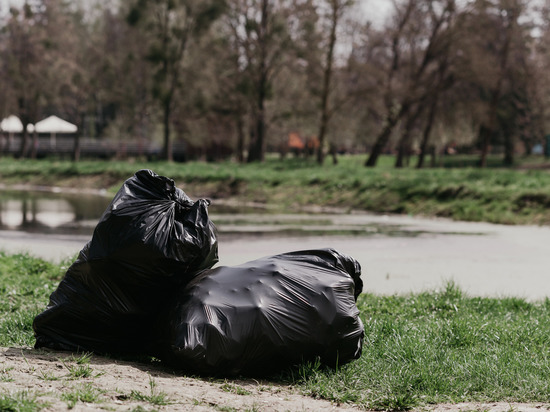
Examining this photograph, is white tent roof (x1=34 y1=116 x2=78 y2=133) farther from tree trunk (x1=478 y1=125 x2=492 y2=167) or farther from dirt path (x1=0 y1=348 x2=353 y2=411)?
dirt path (x1=0 y1=348 x2=353 y2=411)

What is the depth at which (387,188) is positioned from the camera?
62.6 feet

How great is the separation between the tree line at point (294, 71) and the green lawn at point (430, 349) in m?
24.0

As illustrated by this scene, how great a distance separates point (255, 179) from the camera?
23.0 metres

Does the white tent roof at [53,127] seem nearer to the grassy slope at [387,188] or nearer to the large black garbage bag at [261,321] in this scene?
the grassy slope at [387,188]

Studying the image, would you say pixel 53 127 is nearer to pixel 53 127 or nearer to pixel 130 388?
pixel 53 127

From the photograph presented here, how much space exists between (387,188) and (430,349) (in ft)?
47.5

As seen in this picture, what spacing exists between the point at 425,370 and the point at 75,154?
44.1m

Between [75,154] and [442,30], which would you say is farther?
[75,154]

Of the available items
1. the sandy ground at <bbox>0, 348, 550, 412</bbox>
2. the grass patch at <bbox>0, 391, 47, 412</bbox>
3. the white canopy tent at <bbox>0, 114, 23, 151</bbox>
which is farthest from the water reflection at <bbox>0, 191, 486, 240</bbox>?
the white canopy tent at <bbox>0, 114, 23, 151</bbox>

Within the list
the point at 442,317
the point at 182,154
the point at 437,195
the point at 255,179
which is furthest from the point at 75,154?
the point at 442,317

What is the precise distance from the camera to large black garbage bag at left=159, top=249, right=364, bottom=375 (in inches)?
166

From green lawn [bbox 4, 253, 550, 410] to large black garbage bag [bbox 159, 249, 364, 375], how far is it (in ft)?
0.51

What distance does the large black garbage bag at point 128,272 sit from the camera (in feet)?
14.7

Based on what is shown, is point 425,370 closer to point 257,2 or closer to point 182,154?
point 257,2
